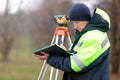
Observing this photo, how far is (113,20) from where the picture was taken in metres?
14.3

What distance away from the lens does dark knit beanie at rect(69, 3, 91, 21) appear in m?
3.75

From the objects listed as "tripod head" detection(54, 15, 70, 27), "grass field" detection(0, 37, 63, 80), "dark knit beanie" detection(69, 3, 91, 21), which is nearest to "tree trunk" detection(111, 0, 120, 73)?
"grass field" detection(0, 37, 63, 80)

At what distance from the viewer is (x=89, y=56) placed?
11.8ft

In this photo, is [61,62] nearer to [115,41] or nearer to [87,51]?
[87,51]

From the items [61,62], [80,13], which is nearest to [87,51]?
[61,62]

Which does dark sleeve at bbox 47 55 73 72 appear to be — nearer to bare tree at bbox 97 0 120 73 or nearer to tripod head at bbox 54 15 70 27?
tripod head at bbox 54 15 70 27

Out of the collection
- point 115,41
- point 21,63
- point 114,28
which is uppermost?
point 114,28

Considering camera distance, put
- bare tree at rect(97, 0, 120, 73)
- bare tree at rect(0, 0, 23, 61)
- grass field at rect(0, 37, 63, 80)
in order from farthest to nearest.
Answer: bare tree at rect(0, 0, 23, 61) → grass field at rect(0, 37, 63, 80) → bare tree at rect(97, 0, 120, 73)

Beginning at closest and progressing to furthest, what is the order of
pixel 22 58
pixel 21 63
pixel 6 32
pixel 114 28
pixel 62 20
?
pixel 62 20
pixel 114 28
pixel 21 63
pixel 6 32
pixel 22 58

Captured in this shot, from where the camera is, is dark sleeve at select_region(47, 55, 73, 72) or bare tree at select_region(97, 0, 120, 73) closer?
dark sleeve at select_region(47, 55, 73, 72)

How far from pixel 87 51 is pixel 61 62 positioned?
0.79 ft

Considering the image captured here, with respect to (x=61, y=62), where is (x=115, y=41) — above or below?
below

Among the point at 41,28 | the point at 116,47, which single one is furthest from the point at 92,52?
the point at 41,28

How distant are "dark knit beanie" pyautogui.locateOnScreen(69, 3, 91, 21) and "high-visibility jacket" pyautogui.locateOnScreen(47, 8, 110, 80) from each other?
53mm
